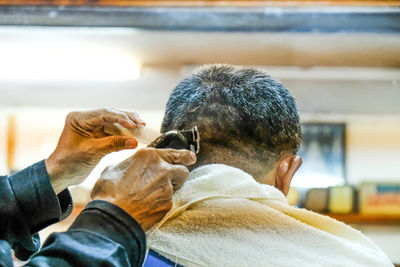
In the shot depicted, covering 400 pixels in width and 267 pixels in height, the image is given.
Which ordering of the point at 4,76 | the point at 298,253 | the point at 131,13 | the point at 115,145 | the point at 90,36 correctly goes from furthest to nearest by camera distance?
the point at 4,76 < the point at 90,36 < the point at 131,13 < the point at 115,145 < the point at 298,253

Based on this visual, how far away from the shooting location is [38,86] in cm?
342

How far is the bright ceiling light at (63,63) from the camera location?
3055 mm

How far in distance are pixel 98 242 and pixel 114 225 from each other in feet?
0.14

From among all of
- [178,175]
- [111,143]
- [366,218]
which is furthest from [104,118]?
[366,218]

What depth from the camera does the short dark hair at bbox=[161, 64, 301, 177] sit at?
108 centimetres

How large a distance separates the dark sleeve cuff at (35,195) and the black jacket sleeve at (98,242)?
1.69 ft

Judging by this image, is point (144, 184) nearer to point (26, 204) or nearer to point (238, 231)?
point (238, 231)

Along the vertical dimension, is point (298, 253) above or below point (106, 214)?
below

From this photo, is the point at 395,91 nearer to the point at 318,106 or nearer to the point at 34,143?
the point at 318,106

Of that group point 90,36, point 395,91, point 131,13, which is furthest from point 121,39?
point 395,91

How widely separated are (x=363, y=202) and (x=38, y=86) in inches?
107

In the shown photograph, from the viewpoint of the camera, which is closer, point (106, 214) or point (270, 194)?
point (106, 214)

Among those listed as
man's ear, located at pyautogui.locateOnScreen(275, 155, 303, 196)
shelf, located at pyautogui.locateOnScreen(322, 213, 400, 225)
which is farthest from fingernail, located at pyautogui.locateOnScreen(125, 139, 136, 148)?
shelf, located at pyautogui.locateOnScreen(322, 213, 400, 225)

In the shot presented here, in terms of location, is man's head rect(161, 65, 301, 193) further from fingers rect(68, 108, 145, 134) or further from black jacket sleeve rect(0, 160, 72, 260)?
black jacket sleeve rect(0, 160, 72, 260)
